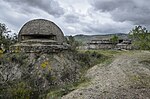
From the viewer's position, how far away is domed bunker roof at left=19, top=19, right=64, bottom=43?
24.7 metres

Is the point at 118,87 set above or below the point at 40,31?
below

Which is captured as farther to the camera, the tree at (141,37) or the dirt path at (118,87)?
the tree at (141,37)

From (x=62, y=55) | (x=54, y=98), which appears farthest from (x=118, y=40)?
(x=54, y=98)

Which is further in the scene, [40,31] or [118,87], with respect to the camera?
[40,31]

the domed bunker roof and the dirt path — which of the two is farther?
the domed bunker roof

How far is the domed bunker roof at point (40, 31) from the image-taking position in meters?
24.7

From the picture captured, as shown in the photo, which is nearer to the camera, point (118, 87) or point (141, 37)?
point (118, 87)

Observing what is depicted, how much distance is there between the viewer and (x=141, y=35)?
29359 mm

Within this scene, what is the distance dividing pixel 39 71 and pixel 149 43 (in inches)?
688

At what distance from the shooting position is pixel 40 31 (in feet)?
81.2

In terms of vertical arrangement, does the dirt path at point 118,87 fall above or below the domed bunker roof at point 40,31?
below

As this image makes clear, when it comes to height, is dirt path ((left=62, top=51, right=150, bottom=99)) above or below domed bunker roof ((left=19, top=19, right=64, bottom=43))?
below

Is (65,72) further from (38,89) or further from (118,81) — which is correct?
(118,81)

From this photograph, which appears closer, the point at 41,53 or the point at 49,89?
the point at 49,89
